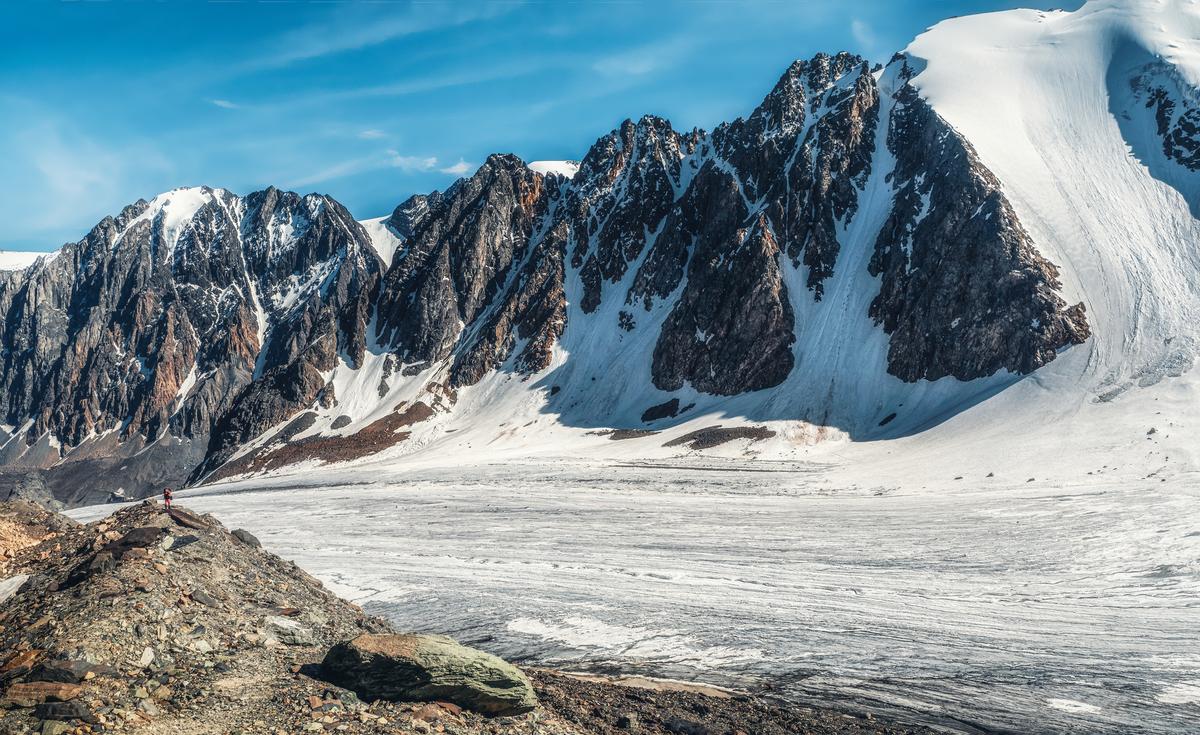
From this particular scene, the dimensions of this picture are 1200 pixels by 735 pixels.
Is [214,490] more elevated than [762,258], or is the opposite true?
[762,258]

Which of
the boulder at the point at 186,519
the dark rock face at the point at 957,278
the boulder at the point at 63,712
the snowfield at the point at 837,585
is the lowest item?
the snowfield at the point at 837,585

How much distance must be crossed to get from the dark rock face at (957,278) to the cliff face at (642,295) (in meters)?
0.22

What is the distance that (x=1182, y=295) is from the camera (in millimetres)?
59438

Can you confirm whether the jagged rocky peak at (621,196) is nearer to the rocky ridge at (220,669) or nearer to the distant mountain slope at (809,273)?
the distant mountain slope at (809,273)

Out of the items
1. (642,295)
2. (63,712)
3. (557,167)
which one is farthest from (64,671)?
(557,167)

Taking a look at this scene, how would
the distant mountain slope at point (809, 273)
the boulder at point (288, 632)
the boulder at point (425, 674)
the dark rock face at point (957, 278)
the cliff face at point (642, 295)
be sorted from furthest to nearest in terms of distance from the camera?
the cliff face at point (642, 295) → the distant mountain slope at point (809, 273) → the dark rock face at point (957, 278) → the boulder at point (288, 632) → the boulder at point (425, 674)

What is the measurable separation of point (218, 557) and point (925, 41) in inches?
4641

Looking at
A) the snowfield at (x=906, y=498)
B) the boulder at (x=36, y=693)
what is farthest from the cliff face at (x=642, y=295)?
the boulder at (x=36, y=693)

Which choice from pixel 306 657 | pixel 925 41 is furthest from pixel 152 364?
pixel 306 657

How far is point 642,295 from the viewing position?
104 m

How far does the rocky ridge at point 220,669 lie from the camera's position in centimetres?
907

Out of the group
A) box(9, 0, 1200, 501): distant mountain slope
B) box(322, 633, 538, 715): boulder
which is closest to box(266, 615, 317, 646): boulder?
box(322, 633, 538, 715): boulder

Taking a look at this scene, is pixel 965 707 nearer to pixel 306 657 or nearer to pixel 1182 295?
pixel 306 657

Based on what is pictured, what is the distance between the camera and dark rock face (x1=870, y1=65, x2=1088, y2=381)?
203ft
